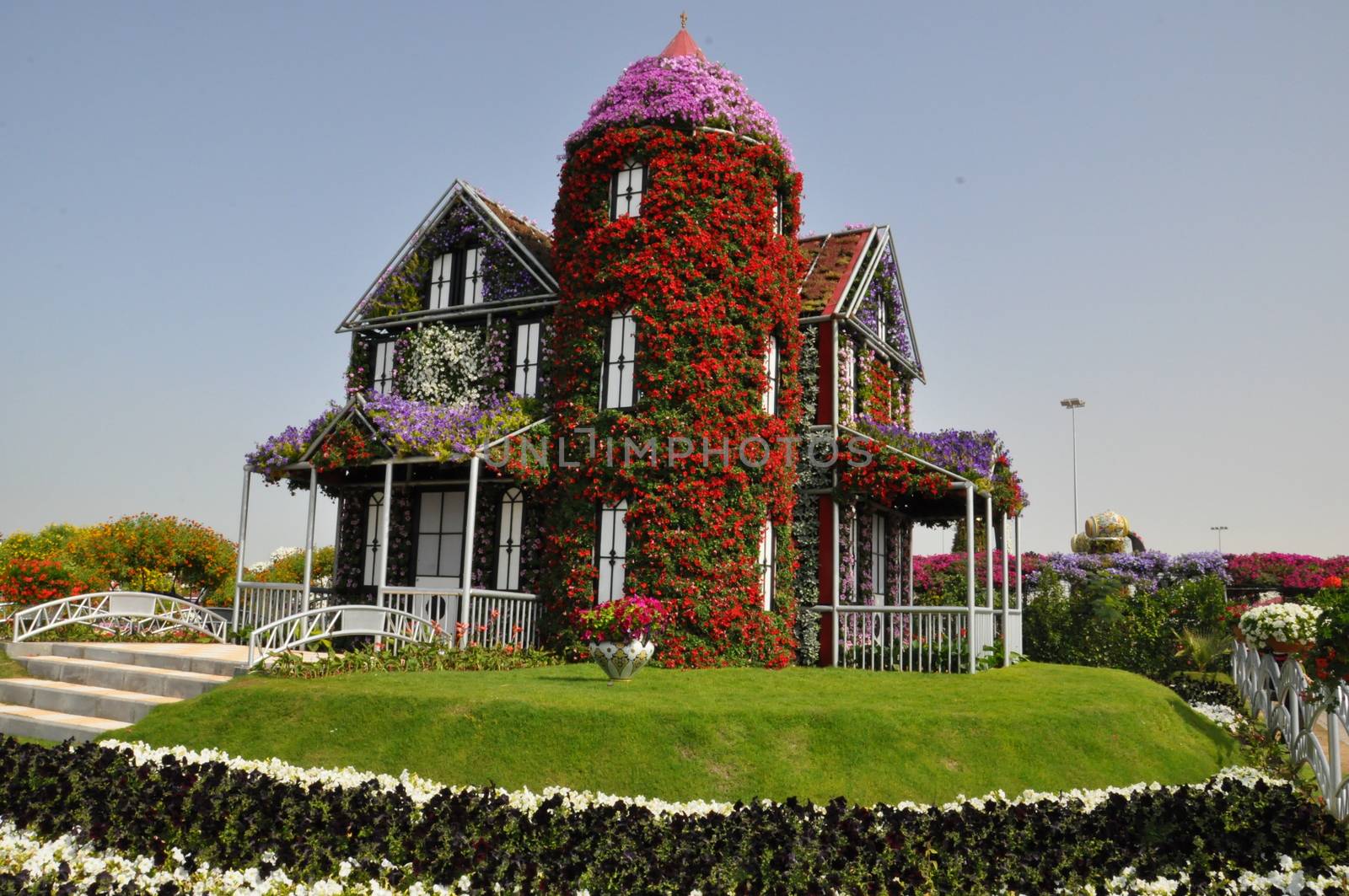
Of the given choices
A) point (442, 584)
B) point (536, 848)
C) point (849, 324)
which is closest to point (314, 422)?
point (442, 584)

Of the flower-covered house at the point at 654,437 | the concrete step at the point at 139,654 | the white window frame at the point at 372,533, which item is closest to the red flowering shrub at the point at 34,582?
the concrete step at the point at 139,654

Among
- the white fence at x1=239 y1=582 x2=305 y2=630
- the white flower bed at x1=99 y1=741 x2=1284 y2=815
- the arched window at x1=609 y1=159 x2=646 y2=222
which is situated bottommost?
the white flower bed at x1=99 y1=741 x2=1284 y2=815

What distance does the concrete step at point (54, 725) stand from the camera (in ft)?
38.2

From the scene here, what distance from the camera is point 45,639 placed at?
16.1m

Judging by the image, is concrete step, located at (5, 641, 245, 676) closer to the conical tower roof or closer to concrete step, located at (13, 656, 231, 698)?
concrete step, located at (13, 656, 231, 698)

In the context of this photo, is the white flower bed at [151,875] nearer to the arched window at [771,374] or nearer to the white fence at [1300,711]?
the white fence at [1300,711]

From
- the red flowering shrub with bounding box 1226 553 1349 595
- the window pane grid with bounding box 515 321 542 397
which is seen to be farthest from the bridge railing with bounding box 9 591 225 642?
the red flowering shrub with bounding box 1226 553 1349 595

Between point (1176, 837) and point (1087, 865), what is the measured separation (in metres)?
1.54

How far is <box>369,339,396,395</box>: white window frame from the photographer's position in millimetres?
19938

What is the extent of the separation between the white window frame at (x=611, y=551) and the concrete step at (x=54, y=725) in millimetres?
6878

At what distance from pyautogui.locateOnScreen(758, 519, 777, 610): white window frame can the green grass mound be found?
4.22m

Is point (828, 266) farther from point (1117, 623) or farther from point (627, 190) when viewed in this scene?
point (1117, 623)

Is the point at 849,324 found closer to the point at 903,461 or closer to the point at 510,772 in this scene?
the point at 903,461

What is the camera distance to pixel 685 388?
15.8 metres
